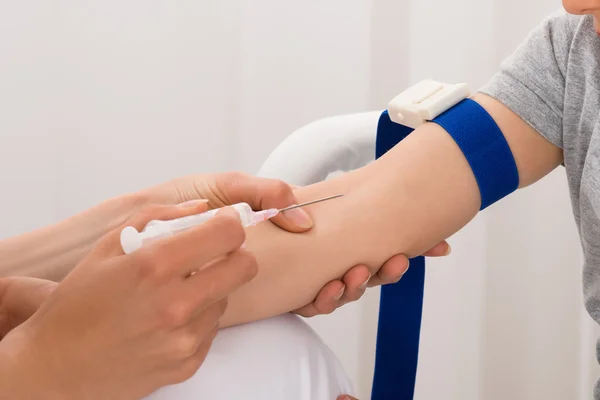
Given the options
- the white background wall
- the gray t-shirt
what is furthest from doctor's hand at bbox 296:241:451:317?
the white background wall

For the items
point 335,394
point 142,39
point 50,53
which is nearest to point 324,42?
point 142,39

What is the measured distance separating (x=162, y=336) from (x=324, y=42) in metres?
1.05

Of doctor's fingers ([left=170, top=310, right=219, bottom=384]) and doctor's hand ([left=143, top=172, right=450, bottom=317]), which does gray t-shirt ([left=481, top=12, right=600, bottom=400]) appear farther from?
doctor's fingers ([left=170, top=310, right=219, bottom=384])

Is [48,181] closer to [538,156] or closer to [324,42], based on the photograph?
[324,42]

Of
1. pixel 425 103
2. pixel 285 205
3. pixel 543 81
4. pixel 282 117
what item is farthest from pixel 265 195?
pixel 282 117

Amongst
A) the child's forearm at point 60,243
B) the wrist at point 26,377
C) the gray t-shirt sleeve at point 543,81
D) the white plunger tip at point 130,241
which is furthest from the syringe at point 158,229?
the gray t-shirt sleeve at point 543,81

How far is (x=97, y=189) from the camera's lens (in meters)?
1.54

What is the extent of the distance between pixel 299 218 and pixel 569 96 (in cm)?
34

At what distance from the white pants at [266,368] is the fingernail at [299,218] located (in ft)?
0.33

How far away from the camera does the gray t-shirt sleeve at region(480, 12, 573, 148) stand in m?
0.82

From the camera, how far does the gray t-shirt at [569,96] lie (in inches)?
31.1

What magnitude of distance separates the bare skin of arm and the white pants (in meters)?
0.04

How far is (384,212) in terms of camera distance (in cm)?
80

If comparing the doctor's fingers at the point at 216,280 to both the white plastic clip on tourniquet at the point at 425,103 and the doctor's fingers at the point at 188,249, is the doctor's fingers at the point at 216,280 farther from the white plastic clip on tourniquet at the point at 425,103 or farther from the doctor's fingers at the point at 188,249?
the white plastic clip on tourniquet at the point at 425,103
